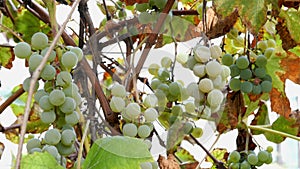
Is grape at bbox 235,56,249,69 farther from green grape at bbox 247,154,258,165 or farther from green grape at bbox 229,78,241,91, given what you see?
green grape at bbox 247,154,258,165

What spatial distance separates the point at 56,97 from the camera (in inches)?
18.8

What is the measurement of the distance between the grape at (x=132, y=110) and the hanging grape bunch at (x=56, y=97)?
6 cm

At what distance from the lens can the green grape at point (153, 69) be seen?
2.13ft

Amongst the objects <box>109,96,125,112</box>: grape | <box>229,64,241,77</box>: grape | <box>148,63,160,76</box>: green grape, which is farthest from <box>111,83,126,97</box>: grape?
<box>229,64,241,77</box>: grape

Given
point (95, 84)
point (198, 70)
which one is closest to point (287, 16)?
point (198, 70)

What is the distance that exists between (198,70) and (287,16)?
238mm

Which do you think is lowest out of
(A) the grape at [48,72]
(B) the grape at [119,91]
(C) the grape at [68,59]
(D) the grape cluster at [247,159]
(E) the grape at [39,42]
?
(D) the grape cluster at [247,159]

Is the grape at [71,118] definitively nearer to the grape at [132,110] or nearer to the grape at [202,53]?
the grape at [132,110]

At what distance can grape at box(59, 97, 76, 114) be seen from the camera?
0.49 metres

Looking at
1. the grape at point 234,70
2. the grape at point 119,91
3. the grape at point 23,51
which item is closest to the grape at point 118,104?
the grape at point 119,91

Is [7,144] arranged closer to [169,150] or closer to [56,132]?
[169,150]

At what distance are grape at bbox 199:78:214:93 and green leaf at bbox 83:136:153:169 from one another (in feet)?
0.46

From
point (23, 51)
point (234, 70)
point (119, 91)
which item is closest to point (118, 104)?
point (119, 91)

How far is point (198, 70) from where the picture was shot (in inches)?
22.8
